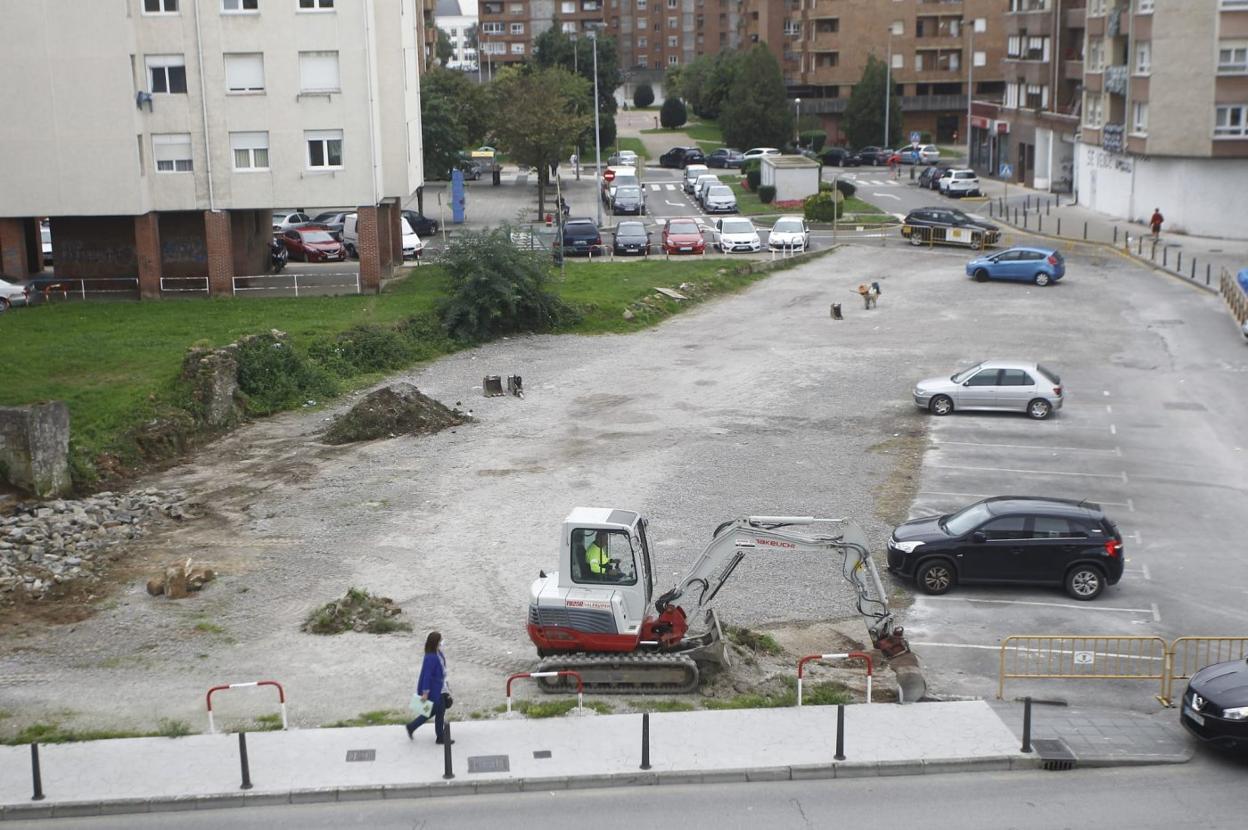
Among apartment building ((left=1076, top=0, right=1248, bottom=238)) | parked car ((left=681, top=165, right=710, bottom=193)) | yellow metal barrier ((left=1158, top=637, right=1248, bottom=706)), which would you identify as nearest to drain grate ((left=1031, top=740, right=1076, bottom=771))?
yellow metal barrier ((left=1158, top=637, right=1248, bottom=706))

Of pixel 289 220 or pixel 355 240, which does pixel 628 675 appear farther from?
pixel 289 220

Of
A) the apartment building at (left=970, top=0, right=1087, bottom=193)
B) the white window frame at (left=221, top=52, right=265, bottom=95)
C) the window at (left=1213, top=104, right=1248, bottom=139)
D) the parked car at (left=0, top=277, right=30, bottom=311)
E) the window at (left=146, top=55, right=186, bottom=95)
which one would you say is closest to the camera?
the parked car at (left=0, top=277, right=30, bottom=311)

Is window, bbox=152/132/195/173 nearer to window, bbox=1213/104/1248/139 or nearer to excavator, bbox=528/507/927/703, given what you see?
excavator, bbox=528/507/927/703

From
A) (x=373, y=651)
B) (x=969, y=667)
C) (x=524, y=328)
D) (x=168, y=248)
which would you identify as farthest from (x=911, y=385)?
(x=168, y=248)

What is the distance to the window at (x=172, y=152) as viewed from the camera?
4488 cm

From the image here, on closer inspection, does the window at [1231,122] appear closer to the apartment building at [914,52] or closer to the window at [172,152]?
the window at [172,152]

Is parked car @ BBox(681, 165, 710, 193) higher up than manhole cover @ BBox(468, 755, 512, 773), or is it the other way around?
parked car @ BBox(681, 165, 710, 193)

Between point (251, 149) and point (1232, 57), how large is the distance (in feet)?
130

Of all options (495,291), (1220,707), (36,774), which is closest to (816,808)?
(1220,707)

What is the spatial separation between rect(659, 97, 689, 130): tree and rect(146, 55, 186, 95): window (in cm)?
8281

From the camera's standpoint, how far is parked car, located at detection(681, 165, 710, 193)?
267ft

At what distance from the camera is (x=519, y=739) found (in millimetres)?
16125

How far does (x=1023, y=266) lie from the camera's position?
50188 mm

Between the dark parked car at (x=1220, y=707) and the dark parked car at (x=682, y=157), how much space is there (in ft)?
270
